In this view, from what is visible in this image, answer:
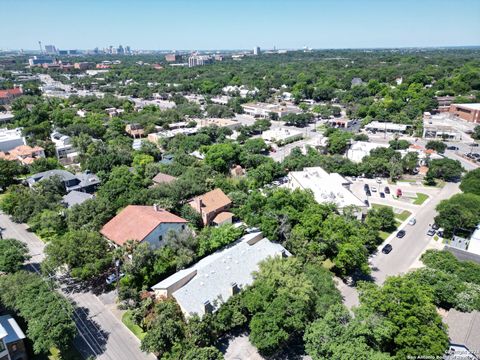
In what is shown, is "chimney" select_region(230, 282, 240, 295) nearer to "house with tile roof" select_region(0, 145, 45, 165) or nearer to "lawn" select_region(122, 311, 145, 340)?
"lawn" select_region(122, 311, 145, 340)

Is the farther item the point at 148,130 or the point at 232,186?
the point at 148,130

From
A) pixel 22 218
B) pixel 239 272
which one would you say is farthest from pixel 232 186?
pixel 22 218

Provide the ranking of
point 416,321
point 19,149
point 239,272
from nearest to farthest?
point 416,321 < point 239,272 < point 19,149

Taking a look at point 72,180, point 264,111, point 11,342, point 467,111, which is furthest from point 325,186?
point 467,111

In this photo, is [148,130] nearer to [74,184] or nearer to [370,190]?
[74,184]

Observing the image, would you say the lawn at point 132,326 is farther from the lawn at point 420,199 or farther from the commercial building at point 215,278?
the lawn at point 420,199

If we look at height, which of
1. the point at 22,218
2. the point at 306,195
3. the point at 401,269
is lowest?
the point at 401,269

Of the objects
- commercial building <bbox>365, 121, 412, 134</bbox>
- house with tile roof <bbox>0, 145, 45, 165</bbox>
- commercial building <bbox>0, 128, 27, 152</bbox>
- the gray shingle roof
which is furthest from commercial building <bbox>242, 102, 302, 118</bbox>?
the gray shingle roof
